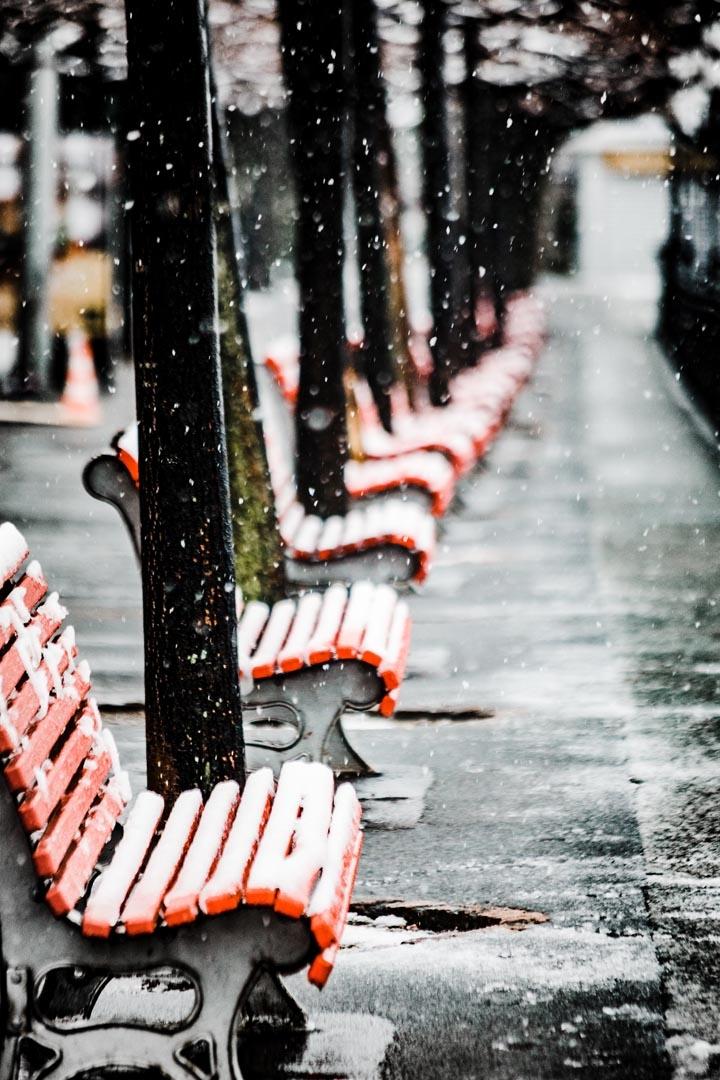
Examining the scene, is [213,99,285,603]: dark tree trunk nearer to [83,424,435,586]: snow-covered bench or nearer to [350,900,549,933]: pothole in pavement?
[83,424,435,586]: snow-covered bench

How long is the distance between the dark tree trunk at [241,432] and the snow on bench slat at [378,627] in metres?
0.57

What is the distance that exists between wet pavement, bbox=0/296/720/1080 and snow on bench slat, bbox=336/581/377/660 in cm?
58

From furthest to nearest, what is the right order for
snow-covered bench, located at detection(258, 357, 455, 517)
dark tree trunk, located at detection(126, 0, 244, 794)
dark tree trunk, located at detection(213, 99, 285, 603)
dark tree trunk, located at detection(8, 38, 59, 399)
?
dark tree trunk, located at detection(8, 38, 59, 399), snow-covered bench, located at detection(258, 357, 455, 517), dark tree trunk, located at detection(213, 99, 285, 603), dark tree trunk, located at detection(126, 0, 244, 794)

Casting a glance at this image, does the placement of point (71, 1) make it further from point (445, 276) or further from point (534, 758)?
point (534, 758)

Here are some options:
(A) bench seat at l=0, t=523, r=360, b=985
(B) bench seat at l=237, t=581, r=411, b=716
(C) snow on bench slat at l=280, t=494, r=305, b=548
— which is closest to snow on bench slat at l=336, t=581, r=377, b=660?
(B) bench seat at l=237, t=581, r=411, b=716

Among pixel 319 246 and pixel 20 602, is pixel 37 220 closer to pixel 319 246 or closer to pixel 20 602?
pixel 319 246

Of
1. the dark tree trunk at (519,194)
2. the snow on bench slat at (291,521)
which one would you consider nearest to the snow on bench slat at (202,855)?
A: the snow on bench slat at (291,521)

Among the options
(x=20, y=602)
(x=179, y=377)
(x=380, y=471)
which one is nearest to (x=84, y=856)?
(x=20, y=602)

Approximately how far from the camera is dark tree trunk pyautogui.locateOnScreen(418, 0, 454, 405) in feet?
42.4

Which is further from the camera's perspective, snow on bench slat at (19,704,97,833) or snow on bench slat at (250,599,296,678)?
snow on bench slat at (250,599,296,678)

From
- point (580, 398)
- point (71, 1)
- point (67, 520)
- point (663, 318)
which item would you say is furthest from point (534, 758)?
point (663, 318)

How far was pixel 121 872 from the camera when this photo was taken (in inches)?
118

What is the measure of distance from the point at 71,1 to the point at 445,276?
3.99 metres

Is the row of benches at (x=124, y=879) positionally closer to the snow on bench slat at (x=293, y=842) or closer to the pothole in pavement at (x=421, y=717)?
the snow on bench slat at (x=293, y=842)
